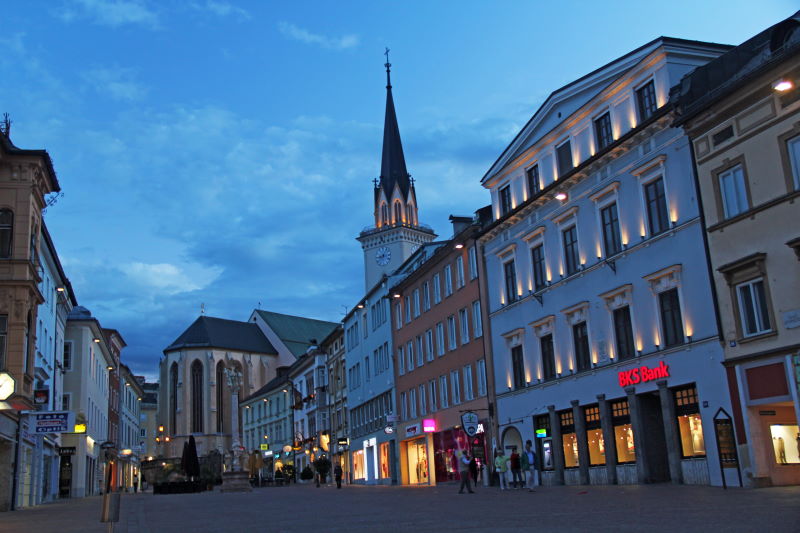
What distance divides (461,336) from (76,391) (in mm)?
28351

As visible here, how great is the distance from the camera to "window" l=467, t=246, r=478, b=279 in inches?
1720

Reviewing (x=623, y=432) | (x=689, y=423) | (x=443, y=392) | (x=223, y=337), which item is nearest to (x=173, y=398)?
(x=223, y=337)

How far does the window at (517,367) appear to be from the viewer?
39219 millimetres

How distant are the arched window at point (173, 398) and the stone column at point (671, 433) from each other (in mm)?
99912

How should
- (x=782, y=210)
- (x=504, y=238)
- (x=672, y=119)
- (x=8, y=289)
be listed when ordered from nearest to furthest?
1. (x=782, y=210)
2. (x=672, y=119)
3. (x=8, y=289)
4. (x=504, y=238)

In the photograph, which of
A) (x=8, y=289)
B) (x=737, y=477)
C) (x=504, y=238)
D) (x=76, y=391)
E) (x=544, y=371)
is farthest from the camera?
(x=76, y=391)

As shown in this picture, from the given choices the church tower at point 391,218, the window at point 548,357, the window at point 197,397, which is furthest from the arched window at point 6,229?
the window at point 197,397

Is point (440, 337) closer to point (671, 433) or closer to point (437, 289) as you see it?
point (437, 289)

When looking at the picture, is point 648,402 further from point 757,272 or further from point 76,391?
point 76,391

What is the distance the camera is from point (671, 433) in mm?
28828

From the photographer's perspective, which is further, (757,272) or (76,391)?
(76,391)

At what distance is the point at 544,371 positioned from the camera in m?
37.2

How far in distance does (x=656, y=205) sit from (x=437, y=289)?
69.4ft

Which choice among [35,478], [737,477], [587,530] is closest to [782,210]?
[737,477]
